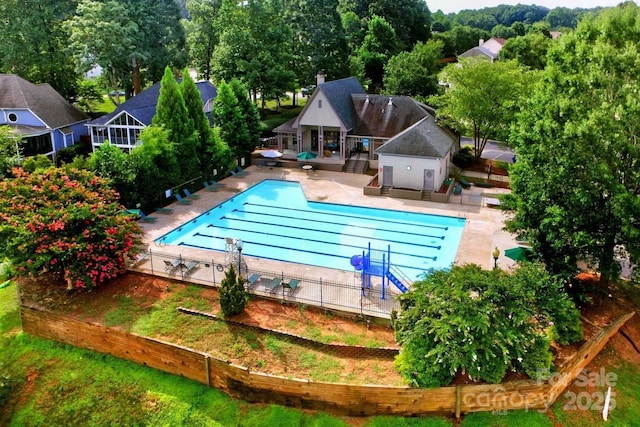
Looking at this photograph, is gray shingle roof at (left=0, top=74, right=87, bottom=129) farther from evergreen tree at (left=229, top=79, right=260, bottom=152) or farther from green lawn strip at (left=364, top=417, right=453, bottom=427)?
green lawn strip at (left=364, top=417, right=453, bottom=427)

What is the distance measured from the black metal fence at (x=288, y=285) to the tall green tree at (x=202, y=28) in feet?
114

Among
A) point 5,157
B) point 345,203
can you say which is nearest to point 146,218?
point 5,157

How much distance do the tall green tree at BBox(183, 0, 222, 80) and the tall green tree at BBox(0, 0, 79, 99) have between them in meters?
11.1

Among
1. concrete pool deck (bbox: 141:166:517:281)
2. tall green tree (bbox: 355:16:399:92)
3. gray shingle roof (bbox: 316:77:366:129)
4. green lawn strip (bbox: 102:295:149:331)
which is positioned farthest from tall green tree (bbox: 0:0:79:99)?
green lawn strip (bbox: 102:295:149:331)

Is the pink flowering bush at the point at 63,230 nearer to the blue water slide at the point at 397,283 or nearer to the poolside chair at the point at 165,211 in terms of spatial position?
the poolside chair at the point at 165,211

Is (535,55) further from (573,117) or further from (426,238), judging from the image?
(573,117)

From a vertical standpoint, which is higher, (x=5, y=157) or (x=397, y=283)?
(x=5, y=157)

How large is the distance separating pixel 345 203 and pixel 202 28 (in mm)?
31706

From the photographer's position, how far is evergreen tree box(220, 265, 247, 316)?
19422 mm

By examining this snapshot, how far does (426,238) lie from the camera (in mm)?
27969

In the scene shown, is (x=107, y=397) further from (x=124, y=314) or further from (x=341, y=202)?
(x=341, y=202)

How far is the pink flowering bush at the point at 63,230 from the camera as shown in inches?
780

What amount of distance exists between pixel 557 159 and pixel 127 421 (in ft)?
54.8

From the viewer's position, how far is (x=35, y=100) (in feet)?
135
